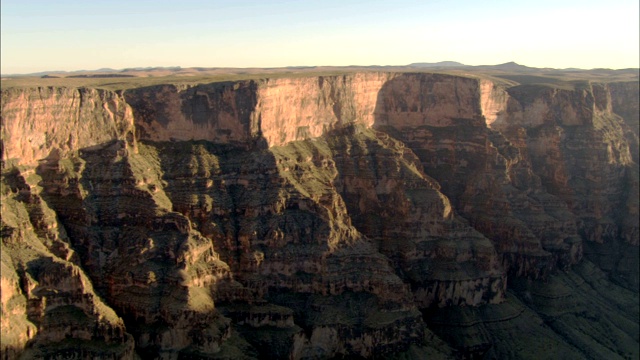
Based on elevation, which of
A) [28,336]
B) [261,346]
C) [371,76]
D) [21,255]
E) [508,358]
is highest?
[371,76]

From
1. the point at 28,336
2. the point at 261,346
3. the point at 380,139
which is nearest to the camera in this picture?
the point at 28,336

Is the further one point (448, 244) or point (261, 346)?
point (448, 244)

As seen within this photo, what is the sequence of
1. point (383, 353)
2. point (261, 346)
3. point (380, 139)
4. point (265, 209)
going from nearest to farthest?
1. point (261, 346)
2. point (383, 353)
3. point (265, 209)
4. point (380, 139)

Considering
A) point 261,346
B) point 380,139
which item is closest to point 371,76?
point 380,139

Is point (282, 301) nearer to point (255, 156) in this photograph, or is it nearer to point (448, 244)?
point (255, 156)

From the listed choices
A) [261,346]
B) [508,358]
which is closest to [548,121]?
[508,358]

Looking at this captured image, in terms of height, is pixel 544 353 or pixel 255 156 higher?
pixel 255 156
